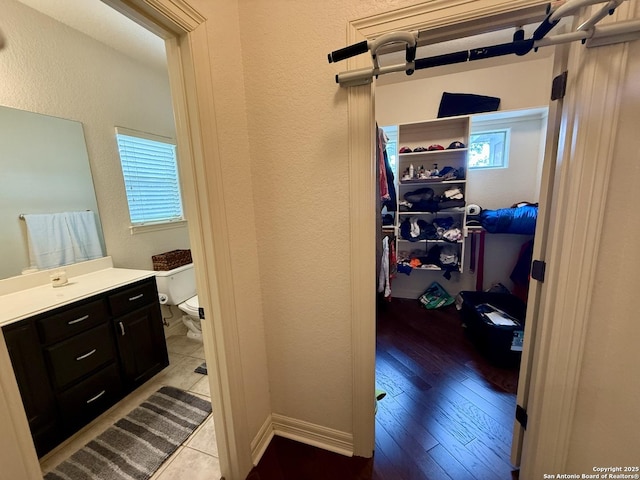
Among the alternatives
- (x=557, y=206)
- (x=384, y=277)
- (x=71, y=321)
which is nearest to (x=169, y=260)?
(x=71, y=321)

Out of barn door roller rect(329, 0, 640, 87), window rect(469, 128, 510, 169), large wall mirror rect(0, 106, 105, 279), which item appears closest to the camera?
barn door roller rect(329, 0, 640, 87)

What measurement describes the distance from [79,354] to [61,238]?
91cm

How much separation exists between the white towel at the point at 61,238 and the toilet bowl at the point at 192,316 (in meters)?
0.81

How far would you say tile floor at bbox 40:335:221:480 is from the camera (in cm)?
139

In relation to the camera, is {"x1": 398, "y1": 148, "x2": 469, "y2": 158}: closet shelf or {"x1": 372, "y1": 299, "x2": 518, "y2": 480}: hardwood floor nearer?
{"x1": 372, "y1": 299, "x2": 518, "y2": 480}: hardwood floor

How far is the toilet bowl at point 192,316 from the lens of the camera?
2.30 meters

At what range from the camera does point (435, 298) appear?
3.19 metres

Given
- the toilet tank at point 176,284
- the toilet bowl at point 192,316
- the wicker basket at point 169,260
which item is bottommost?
the toilet bowl at point 192,316

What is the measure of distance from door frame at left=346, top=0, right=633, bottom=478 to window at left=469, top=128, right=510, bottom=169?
7.56 feet

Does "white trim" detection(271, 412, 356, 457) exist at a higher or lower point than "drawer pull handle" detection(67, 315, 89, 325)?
lower

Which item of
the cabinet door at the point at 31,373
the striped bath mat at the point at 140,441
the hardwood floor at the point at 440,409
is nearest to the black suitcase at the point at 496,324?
the hardwood floor at the point at 440,409

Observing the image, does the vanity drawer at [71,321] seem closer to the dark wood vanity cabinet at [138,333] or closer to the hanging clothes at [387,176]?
the dark wood vanity cabinet at [138,333]

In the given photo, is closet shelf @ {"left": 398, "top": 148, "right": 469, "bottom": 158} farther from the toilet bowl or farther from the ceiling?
the toilet bowl

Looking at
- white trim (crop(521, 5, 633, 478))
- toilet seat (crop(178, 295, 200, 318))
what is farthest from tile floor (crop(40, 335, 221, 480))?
white trim (crop(521, 5, 633, 478))
